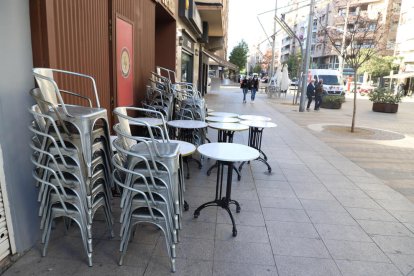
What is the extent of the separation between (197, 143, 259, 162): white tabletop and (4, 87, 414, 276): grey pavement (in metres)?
0.83

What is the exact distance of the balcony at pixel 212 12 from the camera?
42.2ft

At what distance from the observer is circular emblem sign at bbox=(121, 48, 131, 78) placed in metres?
5.40

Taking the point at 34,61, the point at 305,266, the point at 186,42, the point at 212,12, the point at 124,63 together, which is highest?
the point at 212,12

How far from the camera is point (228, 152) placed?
3.69 m

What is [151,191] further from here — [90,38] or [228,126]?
[228,126]

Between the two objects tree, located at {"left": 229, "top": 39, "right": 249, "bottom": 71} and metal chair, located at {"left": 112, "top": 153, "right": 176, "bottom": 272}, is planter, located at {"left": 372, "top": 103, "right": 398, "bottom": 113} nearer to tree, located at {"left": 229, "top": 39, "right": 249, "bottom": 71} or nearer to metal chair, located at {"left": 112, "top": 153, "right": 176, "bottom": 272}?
metal chair, located at {"left": 112, "top": 153, "right": 176, "bottom": 272}

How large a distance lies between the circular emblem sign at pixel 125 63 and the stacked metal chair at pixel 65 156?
2.60 meters

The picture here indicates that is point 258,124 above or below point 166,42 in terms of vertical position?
below

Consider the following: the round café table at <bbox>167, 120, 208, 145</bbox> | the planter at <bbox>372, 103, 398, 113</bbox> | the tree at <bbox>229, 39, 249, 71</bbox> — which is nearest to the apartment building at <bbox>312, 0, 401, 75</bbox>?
the tree at <bbox>229, 39, 249, 71</bbox>

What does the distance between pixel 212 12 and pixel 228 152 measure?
1201 cm

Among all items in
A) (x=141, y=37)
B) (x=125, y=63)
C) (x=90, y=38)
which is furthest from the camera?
(x=141, y=37)

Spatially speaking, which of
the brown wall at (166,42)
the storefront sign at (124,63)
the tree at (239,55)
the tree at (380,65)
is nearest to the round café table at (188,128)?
the storefront sign at (124,63)

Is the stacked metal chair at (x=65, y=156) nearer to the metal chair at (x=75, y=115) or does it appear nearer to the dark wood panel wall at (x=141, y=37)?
the metal chair at (x=75, y=115)

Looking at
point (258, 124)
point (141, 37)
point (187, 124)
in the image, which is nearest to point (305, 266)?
point (187, 124)
